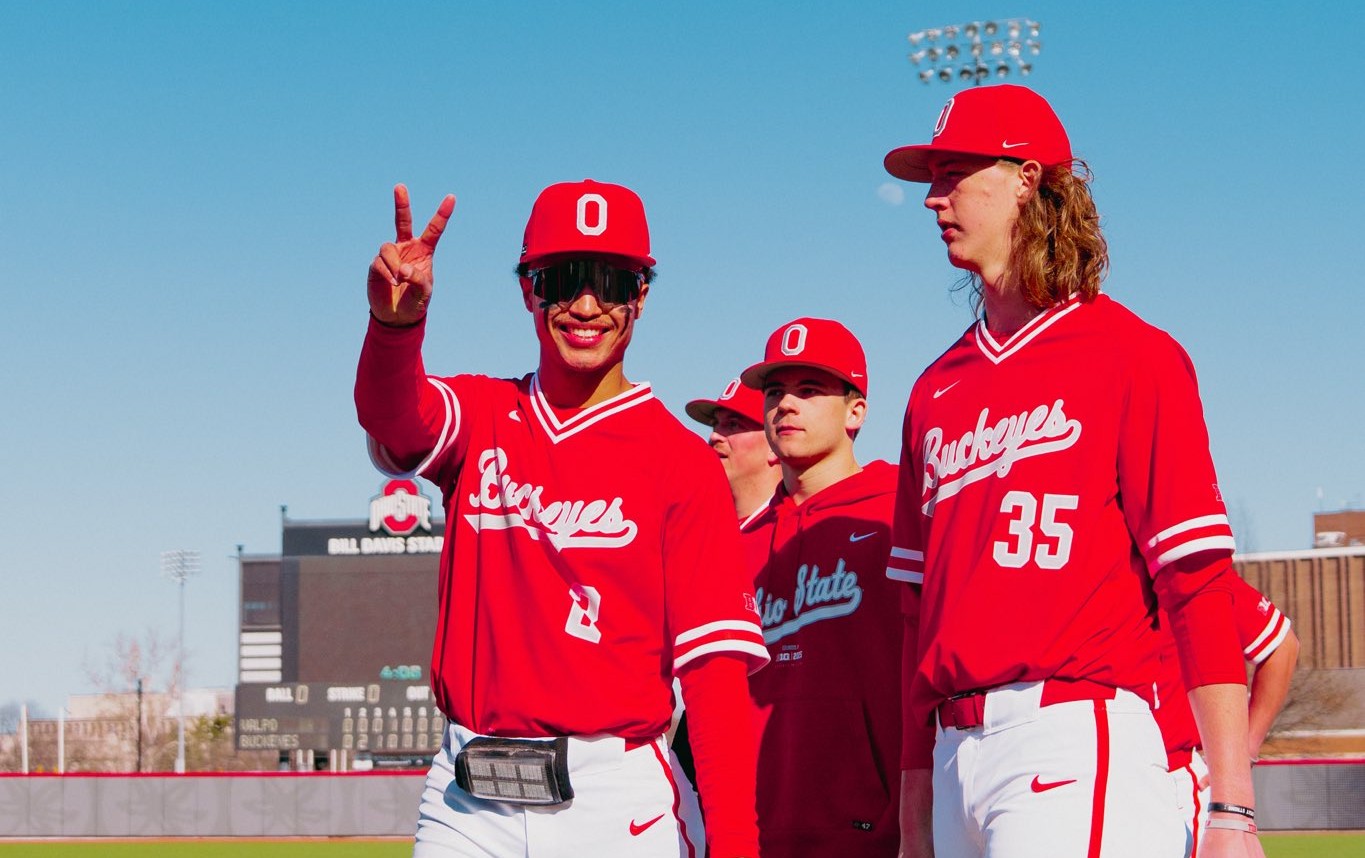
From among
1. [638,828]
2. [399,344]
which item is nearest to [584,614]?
[638,828]

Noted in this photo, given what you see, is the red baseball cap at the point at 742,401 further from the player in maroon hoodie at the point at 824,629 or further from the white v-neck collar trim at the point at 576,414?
the white v-neck collar trim at the point at 576,414

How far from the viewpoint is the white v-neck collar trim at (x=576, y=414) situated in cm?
426

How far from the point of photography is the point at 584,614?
404cm

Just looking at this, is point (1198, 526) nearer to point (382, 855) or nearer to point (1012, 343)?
point (1012, 343)

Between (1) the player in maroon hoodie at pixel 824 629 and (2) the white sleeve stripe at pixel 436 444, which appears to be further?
(1) the player in maroon hoodie at pixel 824 629

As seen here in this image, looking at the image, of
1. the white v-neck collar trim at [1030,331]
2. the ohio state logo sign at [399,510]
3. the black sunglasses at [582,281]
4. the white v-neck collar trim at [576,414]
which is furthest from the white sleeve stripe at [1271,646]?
the ohio state logo sign at [399,510]

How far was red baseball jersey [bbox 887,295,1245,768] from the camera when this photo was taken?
134 inches

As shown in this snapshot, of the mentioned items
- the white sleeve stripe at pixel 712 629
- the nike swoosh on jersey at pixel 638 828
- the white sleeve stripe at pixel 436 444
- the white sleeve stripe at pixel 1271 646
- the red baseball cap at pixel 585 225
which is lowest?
the nike swoosh on jersey at pixel 638 828

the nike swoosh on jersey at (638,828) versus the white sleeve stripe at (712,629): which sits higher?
the white sleeve stripe at (712,629)

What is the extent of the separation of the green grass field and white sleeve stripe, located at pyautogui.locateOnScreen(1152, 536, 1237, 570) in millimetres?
17626

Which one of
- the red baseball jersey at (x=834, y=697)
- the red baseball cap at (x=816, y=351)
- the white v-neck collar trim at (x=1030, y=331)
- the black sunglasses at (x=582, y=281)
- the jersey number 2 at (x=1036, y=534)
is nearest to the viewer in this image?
the jersey number 2 at (x=1036, y=534)

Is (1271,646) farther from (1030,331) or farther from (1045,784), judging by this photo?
(1045,784)

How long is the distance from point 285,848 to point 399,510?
3118cm

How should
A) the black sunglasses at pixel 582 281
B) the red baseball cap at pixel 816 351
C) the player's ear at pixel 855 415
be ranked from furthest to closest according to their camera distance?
1. the player's ear at pixel 855 415
2. the red baseball cap at pixel 816 351
3. the black sunglasses at pixel 582 281
